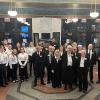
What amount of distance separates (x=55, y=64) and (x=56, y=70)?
0.24 meters

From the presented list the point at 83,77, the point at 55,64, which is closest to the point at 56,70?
the point at 55,64

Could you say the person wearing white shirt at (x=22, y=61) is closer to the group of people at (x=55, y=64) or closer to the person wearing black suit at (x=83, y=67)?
the group of people at (x=55, y=64)

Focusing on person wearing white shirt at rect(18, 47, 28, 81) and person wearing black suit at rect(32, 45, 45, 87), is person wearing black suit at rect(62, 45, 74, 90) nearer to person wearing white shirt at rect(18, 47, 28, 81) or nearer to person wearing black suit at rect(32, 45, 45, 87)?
person wearing black suit at rect(32, 45, 45, 87)

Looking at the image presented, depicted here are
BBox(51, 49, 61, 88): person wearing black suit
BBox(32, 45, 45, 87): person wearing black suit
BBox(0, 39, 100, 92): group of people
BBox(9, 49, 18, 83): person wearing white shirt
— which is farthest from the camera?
BBox(9, 49, 18, 83): person wearing white shirt

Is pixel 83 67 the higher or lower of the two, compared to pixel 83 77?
higher

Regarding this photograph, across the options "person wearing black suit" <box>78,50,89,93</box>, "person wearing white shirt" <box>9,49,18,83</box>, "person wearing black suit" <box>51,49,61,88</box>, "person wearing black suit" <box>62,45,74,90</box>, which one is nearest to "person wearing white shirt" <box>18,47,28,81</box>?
"person wearing white shirt" <box>9,49,18,83</box>

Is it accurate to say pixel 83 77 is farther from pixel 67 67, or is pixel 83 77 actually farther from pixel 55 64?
pixel 55 64

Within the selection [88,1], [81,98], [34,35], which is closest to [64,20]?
[34,35]

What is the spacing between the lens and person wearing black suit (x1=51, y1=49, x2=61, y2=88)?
9.00 m

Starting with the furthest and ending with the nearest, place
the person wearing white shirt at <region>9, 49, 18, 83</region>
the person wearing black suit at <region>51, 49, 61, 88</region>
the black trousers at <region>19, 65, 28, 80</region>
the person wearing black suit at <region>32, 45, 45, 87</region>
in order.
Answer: the black trousers at <region>19, 65, 28, 80</region> < the person wearing white shirt at <region>9, 49, 18, 83</region> < the person wearing black suit at <region>32, 45, 45, 87</region> < the person wearing black suit at <region>51, 49, 61, 88</region>

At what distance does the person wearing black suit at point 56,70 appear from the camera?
9000mm

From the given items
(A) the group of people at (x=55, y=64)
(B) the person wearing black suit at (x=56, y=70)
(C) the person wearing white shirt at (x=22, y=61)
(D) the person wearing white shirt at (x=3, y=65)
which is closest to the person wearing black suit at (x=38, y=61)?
(A) the group of people at (x=55, y=64)

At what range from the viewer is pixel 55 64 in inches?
356

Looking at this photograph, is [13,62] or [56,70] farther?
[13,62]
